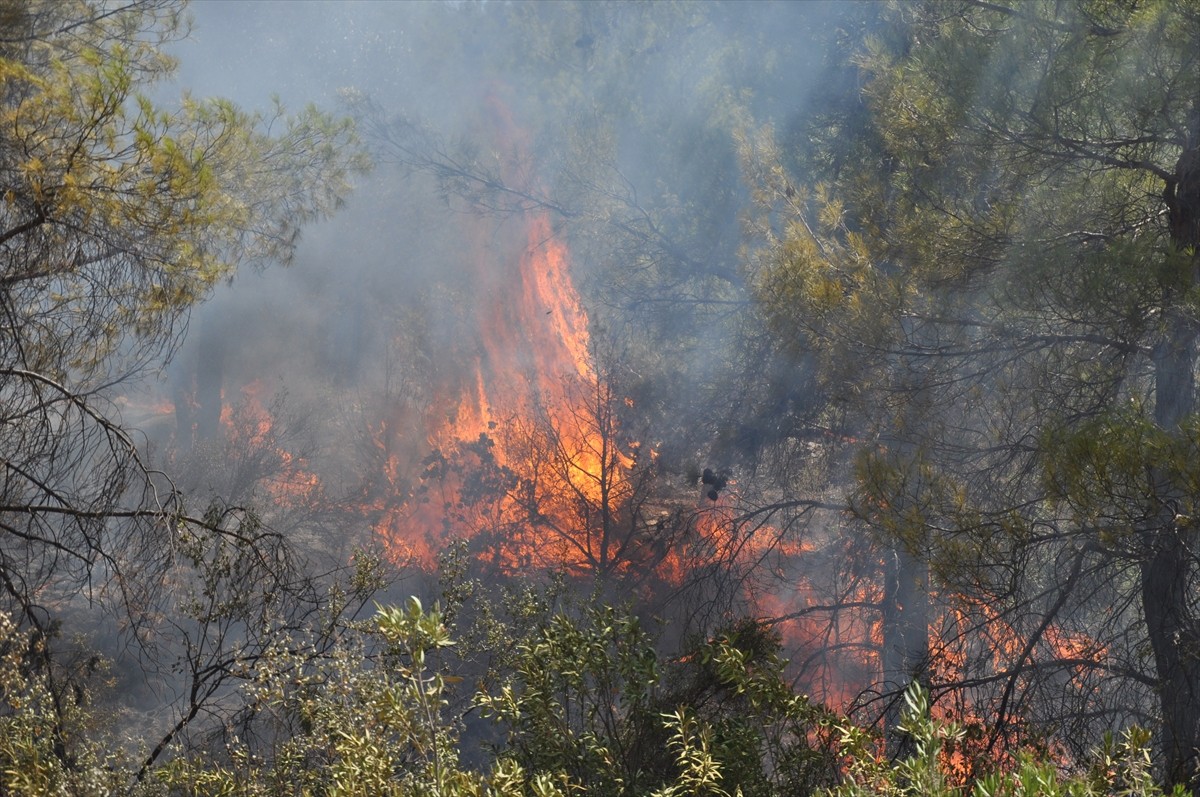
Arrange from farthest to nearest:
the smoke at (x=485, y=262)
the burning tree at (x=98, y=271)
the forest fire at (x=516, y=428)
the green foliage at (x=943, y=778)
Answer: the forest fire at (x=516, y=428)
the smoke at (x=485, y=262)
the burning tree at (x=98, y=271)
the green foliage at (x=943, y=778)

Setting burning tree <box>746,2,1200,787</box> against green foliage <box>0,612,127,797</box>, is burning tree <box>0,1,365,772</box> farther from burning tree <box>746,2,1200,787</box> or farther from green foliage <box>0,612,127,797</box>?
burning tree <box>746,2,1200,787</box>

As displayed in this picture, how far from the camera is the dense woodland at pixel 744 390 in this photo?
394 centimetres

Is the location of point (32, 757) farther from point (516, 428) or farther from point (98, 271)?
point (516, 428)

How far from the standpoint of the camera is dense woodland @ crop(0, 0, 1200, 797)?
394 centimetres

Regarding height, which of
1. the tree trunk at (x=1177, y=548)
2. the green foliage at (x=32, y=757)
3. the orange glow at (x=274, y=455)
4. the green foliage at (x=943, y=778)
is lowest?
the green foliage at (x=943, y=778)

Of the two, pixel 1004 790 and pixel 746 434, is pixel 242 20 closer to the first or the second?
pixel 746 434

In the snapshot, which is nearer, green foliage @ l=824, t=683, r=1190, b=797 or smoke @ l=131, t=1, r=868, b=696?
green foliage @ l=824, t=683, r=1190, b=797

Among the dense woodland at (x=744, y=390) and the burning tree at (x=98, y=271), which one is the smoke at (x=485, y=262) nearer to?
the dense woodland at (x=744, y=390)

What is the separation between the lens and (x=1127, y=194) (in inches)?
231

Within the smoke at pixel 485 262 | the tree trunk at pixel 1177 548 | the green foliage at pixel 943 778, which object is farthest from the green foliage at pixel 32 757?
the smoke at pixel 485 262

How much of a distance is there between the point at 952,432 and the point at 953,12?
271 cm

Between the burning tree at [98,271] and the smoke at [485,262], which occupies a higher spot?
the smoke at [485,262]

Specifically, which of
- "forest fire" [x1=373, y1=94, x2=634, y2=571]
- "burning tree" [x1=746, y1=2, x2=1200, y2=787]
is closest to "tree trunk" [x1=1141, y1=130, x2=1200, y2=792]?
"burning tree" [x1=746, y1=2, x2=1200, y2=787]

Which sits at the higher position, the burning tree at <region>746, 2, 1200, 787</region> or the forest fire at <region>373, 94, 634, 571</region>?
the forest fire at <region>373, 94, 634, 571</region>
